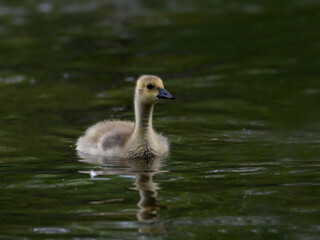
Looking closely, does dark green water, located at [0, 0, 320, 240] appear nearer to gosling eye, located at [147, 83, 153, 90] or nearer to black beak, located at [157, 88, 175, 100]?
black beak, located at [157, 88, 175, 100]

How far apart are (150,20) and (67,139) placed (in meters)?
12.3

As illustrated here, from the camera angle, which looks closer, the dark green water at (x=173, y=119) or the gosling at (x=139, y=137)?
the dark green water at (x=173, y=119)

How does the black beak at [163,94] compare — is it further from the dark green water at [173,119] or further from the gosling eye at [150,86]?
the dark green water at [173,119]

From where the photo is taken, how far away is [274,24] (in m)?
21.1

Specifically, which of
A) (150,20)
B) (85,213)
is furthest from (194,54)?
(85,213)

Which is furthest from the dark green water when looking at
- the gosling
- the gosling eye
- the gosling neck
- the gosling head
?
the gosling eye

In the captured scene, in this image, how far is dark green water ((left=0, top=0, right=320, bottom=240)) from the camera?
7059 millimetres

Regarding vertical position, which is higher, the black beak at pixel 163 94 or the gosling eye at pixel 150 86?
the gosling eye at pixel 150 86

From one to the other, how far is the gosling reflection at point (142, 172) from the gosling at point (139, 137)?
4.5 inches

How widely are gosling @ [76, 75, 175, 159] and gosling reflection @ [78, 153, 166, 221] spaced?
113 mm

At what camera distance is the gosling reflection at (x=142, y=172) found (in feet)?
23.9

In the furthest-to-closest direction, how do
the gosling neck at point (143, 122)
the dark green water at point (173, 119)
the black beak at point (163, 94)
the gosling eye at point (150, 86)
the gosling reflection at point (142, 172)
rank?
the gosling neck at point (143, 122) < the gosling eye at point (150, 86) < the black beak at point (163, 94) < the gosling reflection at point (142, 172) < the dark green water at point (173, 119)

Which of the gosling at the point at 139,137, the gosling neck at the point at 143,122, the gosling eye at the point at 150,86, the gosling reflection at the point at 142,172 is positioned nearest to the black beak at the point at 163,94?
the gosling at the point at 139,137

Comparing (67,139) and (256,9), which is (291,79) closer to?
(67,139)
